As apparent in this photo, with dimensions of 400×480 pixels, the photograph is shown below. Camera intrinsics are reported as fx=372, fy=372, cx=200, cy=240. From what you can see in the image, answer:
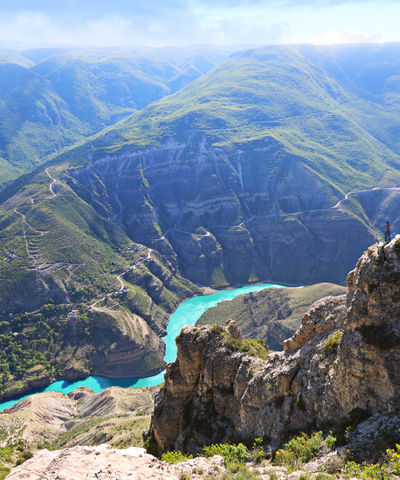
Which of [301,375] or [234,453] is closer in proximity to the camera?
[234,453]

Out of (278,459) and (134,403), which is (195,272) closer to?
(134,403)

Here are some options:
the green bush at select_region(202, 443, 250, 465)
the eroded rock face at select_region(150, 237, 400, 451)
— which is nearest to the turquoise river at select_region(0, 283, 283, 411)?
the eroded rock face at select_region(150, 237, 400, 451)

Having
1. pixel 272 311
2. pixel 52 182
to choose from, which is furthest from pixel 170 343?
pixel 52 182

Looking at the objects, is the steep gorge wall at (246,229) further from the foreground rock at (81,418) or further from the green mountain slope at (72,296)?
the foreground rock at (81,418)

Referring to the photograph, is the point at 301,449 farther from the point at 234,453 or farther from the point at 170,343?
the point at 170,343

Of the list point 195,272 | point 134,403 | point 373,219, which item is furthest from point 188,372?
point 373,219

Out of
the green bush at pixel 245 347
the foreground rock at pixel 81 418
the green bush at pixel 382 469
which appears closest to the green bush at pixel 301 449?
the green bush at pixel 382 469

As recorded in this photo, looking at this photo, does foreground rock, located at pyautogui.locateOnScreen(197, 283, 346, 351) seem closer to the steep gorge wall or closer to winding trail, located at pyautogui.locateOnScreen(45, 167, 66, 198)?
the steep gorge wall
